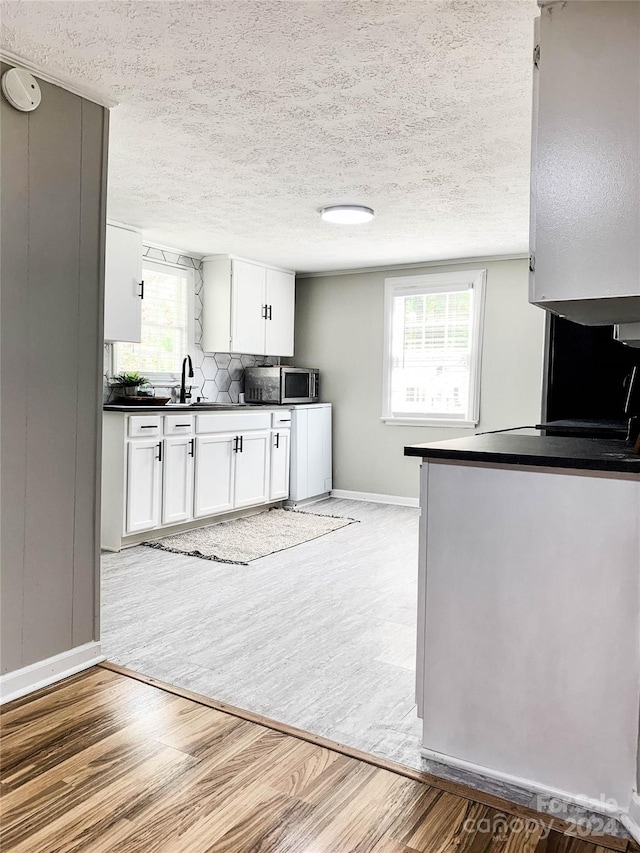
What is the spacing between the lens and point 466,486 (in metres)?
1.86

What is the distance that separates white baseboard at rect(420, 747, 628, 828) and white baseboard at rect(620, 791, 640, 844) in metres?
0.01

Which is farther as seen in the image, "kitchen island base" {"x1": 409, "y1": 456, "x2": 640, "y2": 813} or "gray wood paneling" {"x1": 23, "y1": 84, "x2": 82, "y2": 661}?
"gray wood paneling" {"x1": 23, "y1": 84, "x2": 82, "y2": 661}

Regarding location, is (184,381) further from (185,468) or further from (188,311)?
(185,468)

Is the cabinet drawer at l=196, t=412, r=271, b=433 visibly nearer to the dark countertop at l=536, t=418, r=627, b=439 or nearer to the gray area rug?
the gray area rug

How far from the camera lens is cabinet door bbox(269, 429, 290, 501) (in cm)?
552

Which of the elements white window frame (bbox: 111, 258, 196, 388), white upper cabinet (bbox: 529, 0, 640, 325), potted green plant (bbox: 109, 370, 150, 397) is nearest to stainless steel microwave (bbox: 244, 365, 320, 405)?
white window frame (bbox: 111, 258, 196, 388)

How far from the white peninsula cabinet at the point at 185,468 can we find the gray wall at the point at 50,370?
1.69 meters

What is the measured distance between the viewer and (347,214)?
3.99m

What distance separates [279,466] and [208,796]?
3.94 metres

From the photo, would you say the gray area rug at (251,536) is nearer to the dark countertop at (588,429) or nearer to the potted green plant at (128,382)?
the potted green plant at (128,382)

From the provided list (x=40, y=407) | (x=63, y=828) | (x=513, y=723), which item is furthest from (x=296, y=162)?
(x=63, y=828)

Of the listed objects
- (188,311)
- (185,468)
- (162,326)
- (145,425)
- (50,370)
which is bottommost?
(185,468)

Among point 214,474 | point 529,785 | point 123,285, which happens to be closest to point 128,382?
point 123,285

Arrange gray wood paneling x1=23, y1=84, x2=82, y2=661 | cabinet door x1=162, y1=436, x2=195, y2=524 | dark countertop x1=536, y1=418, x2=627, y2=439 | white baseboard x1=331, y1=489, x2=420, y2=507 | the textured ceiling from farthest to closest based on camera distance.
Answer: white baseboard x1=331, y1=489, x2=420, y2=507 < cabinet door x1=162, y1=436, x2=195, y2=524 < dark countertop x1=536, y1=418, x2=627, y2=439 < gray wood paneling x1=23, y1=84, x2=82, y2=661 < the textured ceiling
